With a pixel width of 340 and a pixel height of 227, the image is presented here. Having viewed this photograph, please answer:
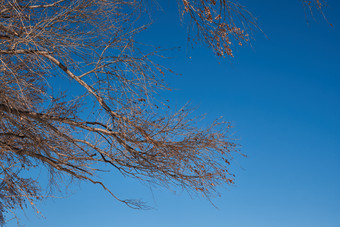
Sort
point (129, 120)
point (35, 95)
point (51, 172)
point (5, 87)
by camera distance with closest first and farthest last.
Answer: point (5, 87)
point (129, 120)
point (51, 172)
point (35, 95)

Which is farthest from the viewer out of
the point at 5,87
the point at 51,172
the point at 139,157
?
the point at 51,172

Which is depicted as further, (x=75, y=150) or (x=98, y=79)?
(x=75, y=150)

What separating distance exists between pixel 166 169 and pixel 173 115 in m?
0.99

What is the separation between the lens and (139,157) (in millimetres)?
6816

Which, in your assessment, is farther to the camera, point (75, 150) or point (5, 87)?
point (75, 150)

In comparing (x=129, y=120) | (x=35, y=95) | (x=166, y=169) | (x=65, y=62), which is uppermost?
(x=35, y=95)

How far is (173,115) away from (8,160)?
402 cm

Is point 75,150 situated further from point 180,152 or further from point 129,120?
point 180,152

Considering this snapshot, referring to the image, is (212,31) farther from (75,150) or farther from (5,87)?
(75,150)

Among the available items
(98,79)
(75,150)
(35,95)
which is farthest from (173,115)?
(35,95)

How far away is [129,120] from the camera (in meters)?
6.37

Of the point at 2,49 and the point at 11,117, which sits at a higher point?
the point at 2,49

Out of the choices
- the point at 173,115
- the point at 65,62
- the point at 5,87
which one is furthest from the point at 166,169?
the point at 5,87

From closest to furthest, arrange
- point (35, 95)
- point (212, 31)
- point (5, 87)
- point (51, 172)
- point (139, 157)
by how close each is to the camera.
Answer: point (212, 31)
point (5, 87)
point (139, 157)
point (51, 172)
point (35, 95)
